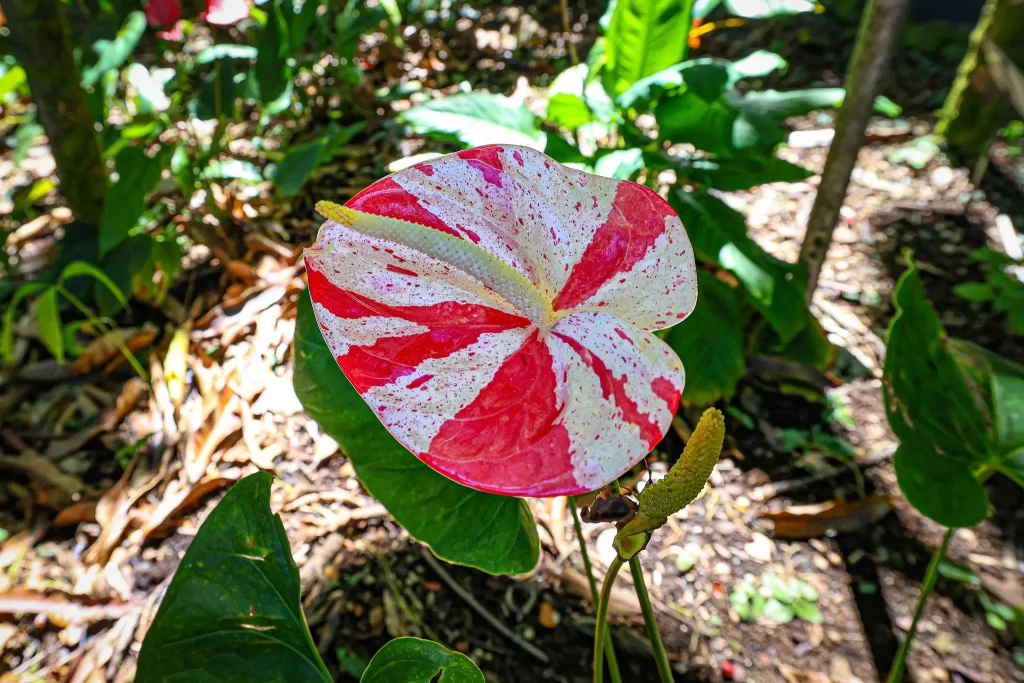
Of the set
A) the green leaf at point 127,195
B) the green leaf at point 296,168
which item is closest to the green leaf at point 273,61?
the green leaf at point 296,168

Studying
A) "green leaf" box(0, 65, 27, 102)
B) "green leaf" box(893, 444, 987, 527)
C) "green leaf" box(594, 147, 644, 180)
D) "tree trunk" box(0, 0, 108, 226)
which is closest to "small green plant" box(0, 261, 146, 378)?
"tree trunk" box(0, 0, 108, 226)

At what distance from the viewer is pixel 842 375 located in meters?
1.32

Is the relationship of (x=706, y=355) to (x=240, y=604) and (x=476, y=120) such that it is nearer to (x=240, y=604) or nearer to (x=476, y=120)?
(x=476, y=120)

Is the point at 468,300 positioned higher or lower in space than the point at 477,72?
higher

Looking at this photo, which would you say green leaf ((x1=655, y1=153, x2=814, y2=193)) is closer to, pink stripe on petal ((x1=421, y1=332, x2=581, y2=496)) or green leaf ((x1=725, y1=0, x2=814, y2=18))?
green leaf ((x1=725, y1=0, x2=814, y2=18))

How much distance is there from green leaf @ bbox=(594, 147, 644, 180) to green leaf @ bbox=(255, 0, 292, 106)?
0.80 meters

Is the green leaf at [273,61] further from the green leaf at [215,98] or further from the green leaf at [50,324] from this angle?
the green leaf at [50,324]

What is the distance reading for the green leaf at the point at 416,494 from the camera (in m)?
0.53

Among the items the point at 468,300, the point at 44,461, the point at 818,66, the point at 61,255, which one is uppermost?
the point at 468,300

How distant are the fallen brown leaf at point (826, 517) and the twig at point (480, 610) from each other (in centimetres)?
44

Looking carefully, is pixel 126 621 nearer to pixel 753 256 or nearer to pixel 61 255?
pixel 61 255

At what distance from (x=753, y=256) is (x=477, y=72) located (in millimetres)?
1531

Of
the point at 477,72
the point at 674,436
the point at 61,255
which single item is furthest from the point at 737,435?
the point at 477,72

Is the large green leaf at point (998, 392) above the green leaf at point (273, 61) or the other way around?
the other way around
